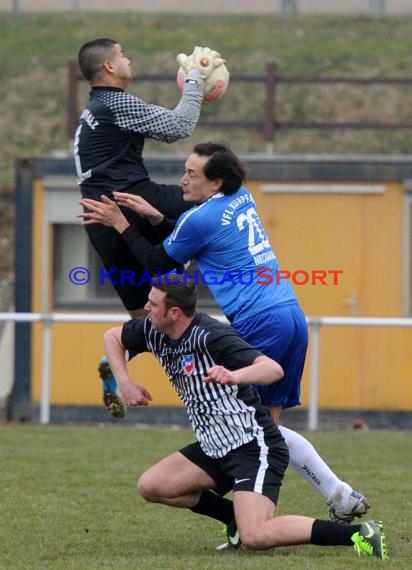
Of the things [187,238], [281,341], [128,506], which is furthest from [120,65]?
[128,506]

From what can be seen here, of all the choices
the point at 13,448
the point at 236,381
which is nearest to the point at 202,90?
the point at 236,381

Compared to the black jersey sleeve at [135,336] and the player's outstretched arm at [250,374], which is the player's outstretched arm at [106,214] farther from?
the player's outstretched arm at [250,374]

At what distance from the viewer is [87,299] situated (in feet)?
50.2

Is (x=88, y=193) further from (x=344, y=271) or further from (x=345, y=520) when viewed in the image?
(x=344, y=271)

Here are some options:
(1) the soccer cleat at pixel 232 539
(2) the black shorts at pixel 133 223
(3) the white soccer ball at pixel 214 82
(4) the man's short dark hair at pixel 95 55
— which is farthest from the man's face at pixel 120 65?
(1) the soccer cleat at pixel 232 539

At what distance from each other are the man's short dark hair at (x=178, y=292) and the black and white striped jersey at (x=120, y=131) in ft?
3.27

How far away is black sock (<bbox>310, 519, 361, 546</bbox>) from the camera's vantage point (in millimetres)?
6430

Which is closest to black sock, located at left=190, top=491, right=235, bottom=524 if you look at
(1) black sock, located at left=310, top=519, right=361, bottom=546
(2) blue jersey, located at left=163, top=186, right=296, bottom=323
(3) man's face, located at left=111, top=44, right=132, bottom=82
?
(1) black sock, located at left=310, top=519, right=361, bottom=546

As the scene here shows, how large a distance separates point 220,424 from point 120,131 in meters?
1.67

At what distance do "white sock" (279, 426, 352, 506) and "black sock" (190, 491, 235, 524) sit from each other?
431 mm

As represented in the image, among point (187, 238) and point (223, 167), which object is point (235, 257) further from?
point (223, 167)

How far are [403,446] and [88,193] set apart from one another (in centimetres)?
539

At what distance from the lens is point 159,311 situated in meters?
6.53

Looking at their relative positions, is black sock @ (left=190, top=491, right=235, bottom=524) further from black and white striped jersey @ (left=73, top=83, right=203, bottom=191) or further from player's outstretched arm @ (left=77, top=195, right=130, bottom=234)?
black and white striped jersey @ (left=73, top=83, right=203, bottom=191)
